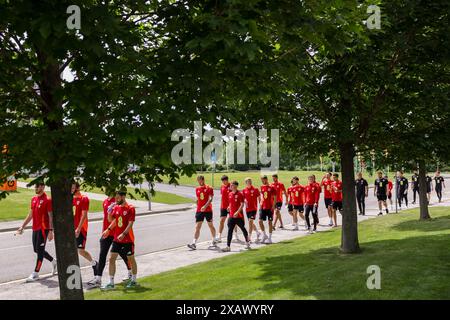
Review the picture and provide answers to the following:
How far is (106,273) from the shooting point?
408 inches

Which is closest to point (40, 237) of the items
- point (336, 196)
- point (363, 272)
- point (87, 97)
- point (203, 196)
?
point (203, 196)

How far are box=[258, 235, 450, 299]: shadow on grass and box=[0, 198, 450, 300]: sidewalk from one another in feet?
6.94

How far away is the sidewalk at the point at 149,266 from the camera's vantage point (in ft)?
28.6

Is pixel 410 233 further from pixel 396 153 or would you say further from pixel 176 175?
pixel 176 175

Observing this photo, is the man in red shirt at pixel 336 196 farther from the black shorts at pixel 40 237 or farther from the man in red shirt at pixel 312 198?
the black shorts at pixel 40 237

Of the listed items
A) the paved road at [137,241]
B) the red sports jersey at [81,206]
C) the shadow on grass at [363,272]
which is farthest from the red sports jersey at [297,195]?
the red sports jersey at [81,206]

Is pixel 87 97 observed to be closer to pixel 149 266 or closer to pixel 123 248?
pixel 123 248

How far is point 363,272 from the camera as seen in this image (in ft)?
27.9

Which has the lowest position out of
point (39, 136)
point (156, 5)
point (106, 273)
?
point (106, 273)

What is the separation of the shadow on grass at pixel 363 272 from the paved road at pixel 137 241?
4.93 m

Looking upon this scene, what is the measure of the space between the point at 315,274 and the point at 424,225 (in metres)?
8.15
